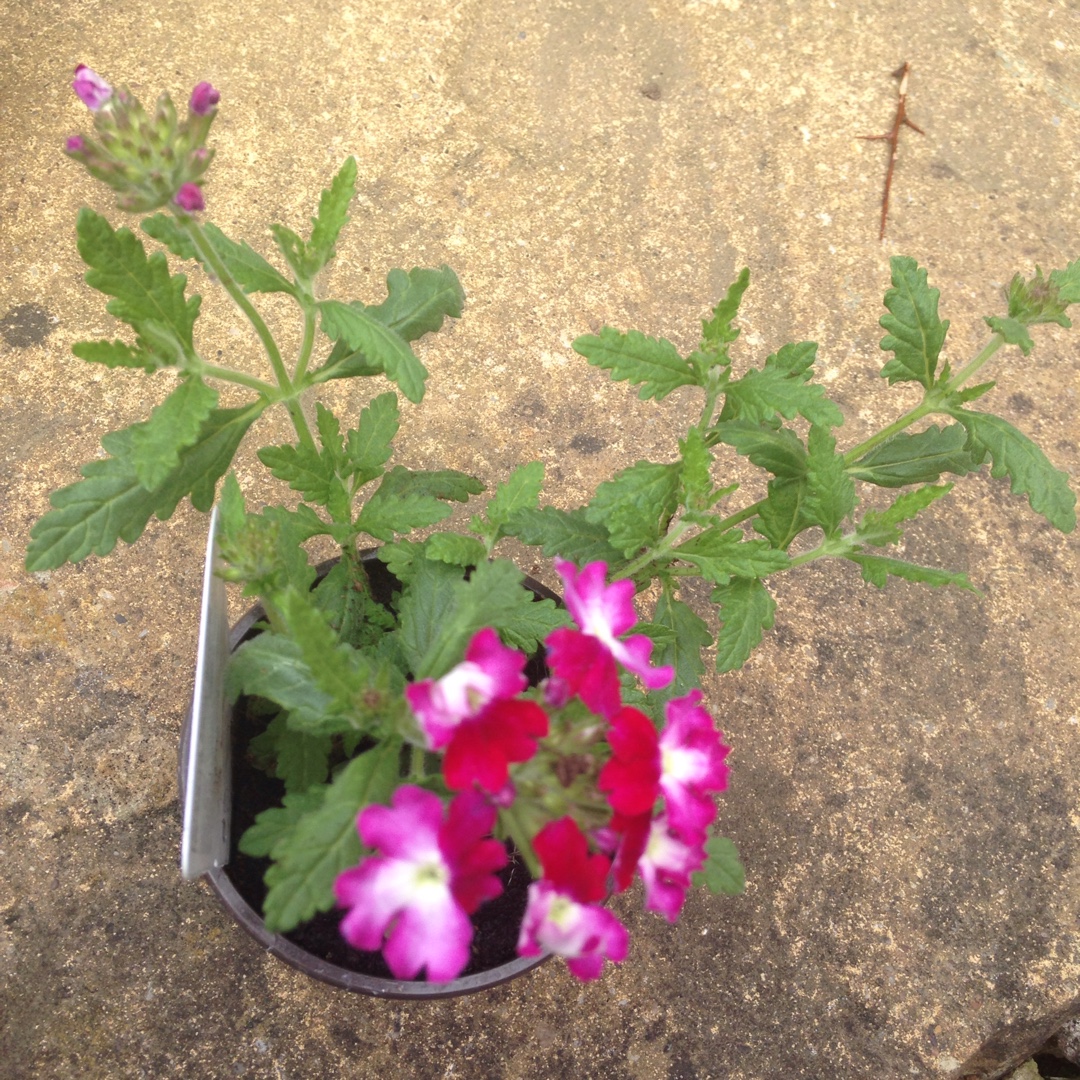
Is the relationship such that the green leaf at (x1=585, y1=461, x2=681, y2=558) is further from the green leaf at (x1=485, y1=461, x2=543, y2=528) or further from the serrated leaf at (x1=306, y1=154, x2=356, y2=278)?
the serrated leaf at (x1=306, y1=154, x2=356, y2=278)

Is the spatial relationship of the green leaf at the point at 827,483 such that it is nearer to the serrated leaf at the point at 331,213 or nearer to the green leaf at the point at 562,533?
the green leaf at the point at 562,533

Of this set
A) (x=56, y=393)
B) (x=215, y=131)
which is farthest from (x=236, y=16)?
(x=56, y=393)

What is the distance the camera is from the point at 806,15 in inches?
116

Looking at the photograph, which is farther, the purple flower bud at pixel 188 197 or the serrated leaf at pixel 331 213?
the serrated leaf at pixel 331 213

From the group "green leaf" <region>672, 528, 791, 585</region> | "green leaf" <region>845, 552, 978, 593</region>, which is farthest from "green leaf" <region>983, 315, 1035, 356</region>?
"green leaf" <region>672, 528, 791, 585</region>

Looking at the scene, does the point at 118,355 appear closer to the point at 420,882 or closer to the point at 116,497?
the point at 116,497

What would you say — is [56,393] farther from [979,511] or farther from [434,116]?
[979,511]

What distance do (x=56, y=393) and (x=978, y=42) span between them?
9.11ft

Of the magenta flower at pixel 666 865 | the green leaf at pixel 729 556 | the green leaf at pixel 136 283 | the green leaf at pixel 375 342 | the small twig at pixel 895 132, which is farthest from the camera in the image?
the small twig at pixel 895 132

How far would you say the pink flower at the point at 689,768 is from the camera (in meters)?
0.97

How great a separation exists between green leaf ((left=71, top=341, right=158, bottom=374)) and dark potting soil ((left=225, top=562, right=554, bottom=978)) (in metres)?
0.55

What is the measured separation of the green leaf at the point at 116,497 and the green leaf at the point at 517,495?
15.3 inches

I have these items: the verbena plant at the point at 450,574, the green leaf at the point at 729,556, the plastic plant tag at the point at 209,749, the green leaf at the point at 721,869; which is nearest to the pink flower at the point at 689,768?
the verbena plant at the point at 450,574

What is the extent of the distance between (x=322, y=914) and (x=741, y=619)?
78 centimetres
